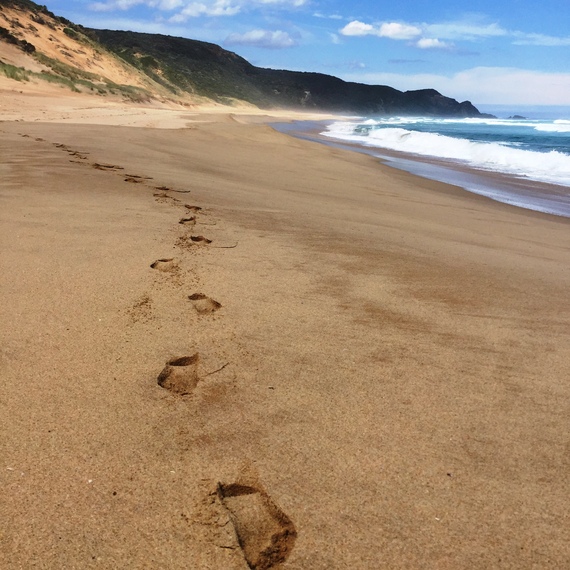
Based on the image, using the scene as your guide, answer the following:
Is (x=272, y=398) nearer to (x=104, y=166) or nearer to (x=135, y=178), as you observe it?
(x=135, y=178)

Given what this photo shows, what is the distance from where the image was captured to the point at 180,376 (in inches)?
81.0

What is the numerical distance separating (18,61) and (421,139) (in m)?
19.4

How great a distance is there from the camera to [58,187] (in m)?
5.11

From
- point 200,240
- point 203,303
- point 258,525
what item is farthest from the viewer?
point 200,240

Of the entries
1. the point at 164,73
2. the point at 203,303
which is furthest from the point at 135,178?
the point at 164,73

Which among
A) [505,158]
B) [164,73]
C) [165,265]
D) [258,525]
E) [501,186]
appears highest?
[164,73]

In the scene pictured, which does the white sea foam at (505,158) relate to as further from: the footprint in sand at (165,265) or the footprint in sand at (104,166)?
the footprint in sand at (165,265)

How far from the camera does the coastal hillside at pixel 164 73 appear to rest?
2769 cm

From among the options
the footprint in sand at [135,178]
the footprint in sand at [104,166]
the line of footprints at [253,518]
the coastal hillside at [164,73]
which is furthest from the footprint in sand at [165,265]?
the coastal hillside at [164,73]

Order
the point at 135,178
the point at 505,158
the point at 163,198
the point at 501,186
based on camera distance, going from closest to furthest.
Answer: the point at 163,198 < the point at 135,178 < the point at 501,186 < the point at 505,158

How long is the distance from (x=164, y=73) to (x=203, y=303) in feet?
194

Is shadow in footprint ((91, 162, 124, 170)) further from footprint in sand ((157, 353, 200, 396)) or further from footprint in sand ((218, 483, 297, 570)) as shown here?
footprint in sand ((218, 483, 297, 570))

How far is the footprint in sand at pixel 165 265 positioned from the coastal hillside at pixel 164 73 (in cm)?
2396

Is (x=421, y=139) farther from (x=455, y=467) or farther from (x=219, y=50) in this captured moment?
(x=219, y=50)
